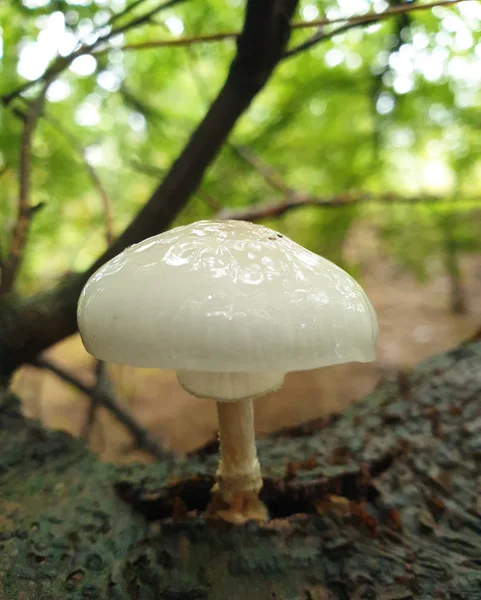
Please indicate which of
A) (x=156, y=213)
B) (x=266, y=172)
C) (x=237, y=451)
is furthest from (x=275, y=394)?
(x=237, y=451)

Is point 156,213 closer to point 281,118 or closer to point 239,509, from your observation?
point 239,509

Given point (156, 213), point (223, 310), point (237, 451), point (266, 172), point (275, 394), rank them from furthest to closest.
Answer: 1. point (275, 394)
2. point (266, 172)
3. point (156, 213)
4. point (237, 451)
5. point (223, 310)

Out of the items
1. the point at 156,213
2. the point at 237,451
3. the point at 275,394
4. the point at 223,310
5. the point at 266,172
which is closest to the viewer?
the point at 223,310

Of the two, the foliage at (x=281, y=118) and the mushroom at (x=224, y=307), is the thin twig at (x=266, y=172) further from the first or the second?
the mushroom at (x=224, y=307)

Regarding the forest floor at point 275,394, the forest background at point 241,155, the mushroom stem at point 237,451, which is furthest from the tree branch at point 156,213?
the forest floor at point 275,394

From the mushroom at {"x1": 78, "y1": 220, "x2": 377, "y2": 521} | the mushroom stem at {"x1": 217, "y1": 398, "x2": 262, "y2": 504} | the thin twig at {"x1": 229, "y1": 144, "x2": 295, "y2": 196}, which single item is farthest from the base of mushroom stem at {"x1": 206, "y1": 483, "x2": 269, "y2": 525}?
the thin twig at {"x1": 229, "y1": 144, "x2": 295, "y2": 196}
